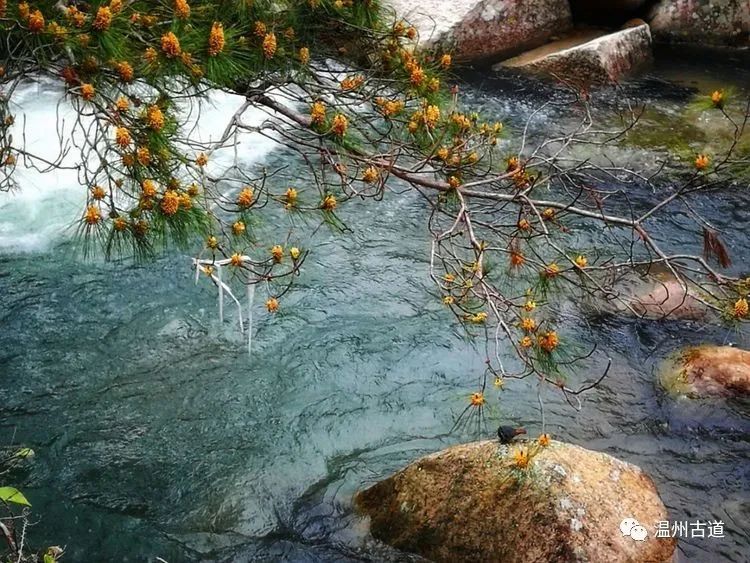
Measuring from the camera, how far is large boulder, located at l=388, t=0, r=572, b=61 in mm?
9836

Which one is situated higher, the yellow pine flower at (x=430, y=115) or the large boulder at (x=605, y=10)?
the large boulder at (x=605, y=10)

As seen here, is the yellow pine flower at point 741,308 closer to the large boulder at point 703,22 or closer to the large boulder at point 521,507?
the large boulder at point 521,507

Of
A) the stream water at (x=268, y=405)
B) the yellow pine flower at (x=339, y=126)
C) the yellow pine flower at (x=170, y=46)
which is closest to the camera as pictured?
the yellow pine flower at (x=170, y=46)

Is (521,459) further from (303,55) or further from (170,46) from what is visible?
(170,46)

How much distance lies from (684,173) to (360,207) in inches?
137

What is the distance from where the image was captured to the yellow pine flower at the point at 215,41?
2.83 meters

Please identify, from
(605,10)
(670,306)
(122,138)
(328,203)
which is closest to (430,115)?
(328,203)

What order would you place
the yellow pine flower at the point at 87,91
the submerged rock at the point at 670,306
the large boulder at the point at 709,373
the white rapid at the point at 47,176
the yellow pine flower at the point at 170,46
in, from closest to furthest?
the yellow pine flower at the point at 87,91 → the yellow pine flower at the point at 170,46 → the large boulder at the point at 709,373 → the submerged rock at the point at 670,306 → the white rapid at the point at 47,176

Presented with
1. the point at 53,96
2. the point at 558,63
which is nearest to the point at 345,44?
the point at 53,96

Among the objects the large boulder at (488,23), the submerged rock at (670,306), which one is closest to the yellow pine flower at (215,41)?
the submerged rock at (670,306)

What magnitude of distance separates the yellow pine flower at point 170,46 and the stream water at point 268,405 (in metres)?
2.66

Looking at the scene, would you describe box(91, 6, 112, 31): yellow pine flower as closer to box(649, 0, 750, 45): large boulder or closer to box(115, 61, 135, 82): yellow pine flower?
box(115, 61, 135, 82): yellow pine flower

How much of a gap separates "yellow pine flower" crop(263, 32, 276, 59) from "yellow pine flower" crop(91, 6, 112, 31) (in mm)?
761

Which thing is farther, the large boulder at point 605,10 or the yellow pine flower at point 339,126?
the large boulder at point 605,10
